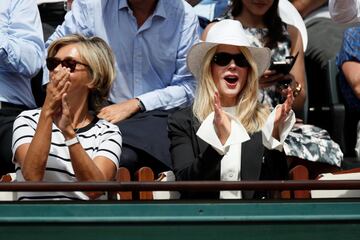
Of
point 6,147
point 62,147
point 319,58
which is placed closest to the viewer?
point 62,147

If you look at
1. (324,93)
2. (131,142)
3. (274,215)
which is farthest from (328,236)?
(324,93)

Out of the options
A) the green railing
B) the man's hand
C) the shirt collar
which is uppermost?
the shirt collar

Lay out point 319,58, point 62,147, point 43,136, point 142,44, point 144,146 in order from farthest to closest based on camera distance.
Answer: point 319,58, point 142,44, point 144,146, point 62,147, point 43,136

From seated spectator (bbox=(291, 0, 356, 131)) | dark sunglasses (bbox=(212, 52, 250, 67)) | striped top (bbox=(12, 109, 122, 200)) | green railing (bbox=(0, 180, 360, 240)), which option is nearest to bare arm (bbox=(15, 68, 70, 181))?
striped top (bbox=(12, 109, 122, 200))

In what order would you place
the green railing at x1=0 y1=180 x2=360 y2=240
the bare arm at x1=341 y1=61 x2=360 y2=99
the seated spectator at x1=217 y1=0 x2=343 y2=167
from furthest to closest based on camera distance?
the bare arm at x1=341 y1=61 x2=360 y2=99
the seated spectator at x1=217 y1=0 x2=343 y2=167
the green railing at x1=0 y1=180 x2=360 y2=240

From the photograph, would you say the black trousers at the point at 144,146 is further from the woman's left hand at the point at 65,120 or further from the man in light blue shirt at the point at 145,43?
the woman's left hand at the point at 65,120

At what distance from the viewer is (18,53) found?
19.7ft

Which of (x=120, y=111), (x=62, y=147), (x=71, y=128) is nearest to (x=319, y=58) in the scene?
(x=120, y=111)

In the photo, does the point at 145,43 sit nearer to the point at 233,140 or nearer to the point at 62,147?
the point at 62,147

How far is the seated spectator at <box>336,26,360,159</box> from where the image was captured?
6.18m

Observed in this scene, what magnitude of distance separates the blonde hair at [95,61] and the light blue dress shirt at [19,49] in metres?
0.62

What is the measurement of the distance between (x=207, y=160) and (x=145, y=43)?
1354 millimetres

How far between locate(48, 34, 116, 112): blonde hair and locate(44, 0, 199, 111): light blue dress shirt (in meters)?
0.63

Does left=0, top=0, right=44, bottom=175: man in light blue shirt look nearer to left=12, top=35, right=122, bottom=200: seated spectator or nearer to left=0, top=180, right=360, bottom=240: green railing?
left=12, top=35, right=122, bottom=200: seated spectator
